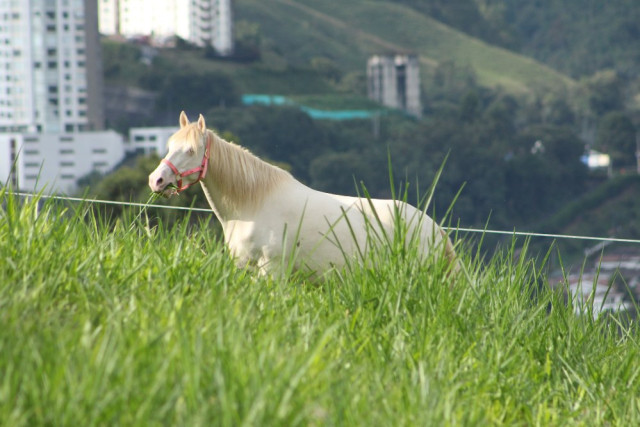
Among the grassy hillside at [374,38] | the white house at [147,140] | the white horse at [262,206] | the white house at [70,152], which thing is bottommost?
the white house at [70,152]

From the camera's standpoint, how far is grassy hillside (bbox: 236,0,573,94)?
135 metres

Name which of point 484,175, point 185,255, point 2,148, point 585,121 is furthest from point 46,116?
point 185,255

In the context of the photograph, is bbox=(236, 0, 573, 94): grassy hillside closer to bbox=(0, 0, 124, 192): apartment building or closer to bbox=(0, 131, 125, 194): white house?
bbox=(0, 0, 124, 192): apartment building

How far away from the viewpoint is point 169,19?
5364 inches

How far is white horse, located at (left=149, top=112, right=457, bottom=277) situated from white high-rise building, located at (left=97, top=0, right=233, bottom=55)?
12485cm

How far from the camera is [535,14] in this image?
152 metres

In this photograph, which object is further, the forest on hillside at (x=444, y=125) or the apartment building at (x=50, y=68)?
the apartment building at (x=50, y=68)

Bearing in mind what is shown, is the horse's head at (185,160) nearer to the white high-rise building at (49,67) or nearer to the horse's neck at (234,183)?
the horse's neck at (234,183)

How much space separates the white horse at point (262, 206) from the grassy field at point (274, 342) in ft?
0.69

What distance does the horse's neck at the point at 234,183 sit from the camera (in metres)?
4.47

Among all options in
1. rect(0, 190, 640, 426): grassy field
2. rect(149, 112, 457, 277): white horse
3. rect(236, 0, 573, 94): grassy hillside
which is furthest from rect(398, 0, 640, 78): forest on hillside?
rect(0, 190, 640, 426): grassy field

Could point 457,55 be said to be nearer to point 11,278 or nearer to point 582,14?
point 582,14

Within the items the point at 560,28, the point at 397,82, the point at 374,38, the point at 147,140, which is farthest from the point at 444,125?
the point at 560,28

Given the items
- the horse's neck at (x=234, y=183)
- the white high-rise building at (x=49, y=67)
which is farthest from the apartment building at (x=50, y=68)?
the horse's neck at (x=234, y=183)
